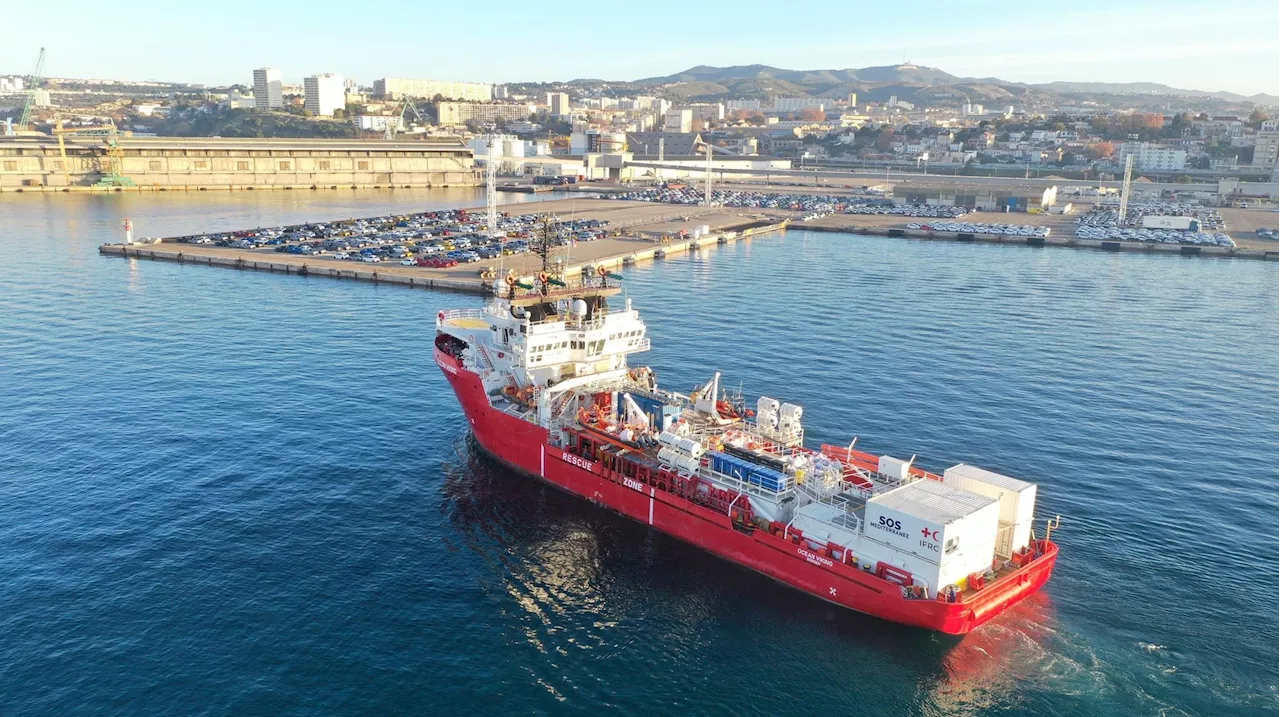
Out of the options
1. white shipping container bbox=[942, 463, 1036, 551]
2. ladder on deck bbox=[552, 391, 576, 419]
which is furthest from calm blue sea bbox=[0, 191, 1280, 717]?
ladder on deck bbox=[552, 391, 576, 419]

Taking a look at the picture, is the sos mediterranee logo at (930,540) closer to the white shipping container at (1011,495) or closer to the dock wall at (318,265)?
the white shipping container at (1011,495)

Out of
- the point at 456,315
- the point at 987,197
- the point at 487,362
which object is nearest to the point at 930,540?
the point at 487,362

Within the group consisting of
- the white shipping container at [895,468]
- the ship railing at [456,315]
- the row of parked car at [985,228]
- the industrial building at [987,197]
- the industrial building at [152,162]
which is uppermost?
the industrial building at [152,162]

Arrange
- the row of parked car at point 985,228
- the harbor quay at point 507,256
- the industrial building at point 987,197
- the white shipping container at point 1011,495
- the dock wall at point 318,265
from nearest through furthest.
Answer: the white shipping container at point 1011,495 < the dock wall at point 318,265 < the harbor quay at point 507,256 < the row of parked car at point 985,228 < the industrial building at point 987,197

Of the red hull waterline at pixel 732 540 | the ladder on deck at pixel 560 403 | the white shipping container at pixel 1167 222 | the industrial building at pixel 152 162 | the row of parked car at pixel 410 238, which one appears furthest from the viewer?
the industrial building at pixel 152 162

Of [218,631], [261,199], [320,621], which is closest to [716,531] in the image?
[320,621]

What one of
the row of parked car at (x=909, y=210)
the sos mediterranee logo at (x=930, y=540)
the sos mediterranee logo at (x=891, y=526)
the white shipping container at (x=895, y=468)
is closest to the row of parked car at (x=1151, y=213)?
the row of parked car at (x=909, y=210)

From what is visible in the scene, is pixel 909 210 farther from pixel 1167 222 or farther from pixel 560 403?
pixel 560 403
